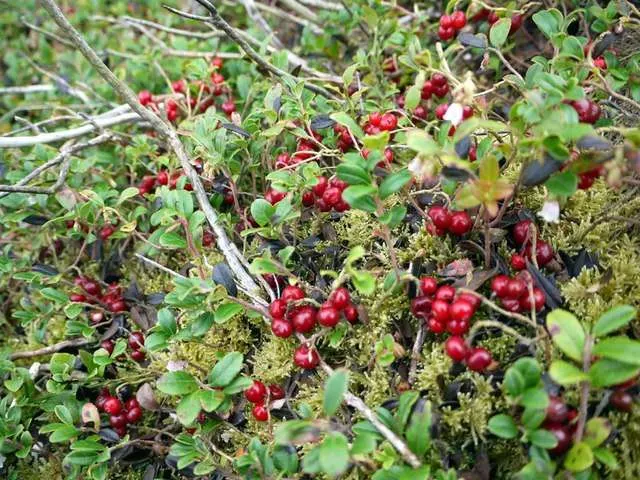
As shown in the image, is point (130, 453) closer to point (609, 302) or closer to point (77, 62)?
point (609, 302)

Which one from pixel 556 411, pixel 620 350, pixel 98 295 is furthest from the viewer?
pixel 98 295

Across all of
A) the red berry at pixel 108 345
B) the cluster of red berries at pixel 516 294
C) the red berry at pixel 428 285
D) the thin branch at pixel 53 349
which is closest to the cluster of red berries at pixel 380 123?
the red berry at pixel 428 285

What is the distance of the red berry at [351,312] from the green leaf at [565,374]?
1.82ft

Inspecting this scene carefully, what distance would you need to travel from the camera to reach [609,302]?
1.54 meters

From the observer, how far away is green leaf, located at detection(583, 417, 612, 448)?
125cm

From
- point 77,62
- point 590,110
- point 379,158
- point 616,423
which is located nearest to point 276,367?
point 379,158

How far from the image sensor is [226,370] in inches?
63.7

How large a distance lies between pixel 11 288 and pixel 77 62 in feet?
4.46

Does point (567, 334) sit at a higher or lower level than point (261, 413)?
higher

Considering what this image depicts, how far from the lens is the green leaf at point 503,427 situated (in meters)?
1.29

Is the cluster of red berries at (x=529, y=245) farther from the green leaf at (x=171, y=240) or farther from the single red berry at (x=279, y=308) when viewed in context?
the green leaf at (x=171, y=240)

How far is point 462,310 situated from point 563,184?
0.37 m

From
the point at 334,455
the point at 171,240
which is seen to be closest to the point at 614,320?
the point at 334,455

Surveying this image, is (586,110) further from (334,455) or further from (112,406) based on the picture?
(112,406)
